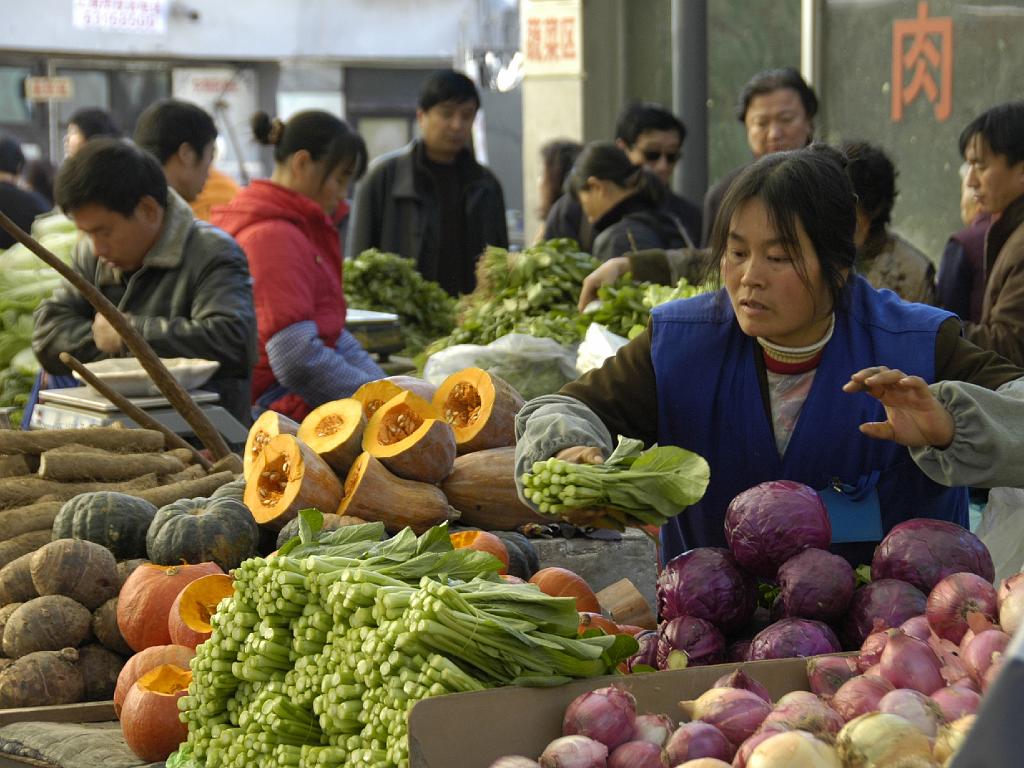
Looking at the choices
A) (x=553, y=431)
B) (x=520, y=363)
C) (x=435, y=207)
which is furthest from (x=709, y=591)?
(x=435, y=207)

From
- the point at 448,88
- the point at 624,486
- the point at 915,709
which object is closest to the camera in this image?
the point at 915,709

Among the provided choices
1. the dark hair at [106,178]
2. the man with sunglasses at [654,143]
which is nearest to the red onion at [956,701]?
the dark hair at [106,178]

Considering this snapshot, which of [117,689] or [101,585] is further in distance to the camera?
[101,585]

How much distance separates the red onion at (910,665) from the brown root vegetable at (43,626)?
1.78 metres

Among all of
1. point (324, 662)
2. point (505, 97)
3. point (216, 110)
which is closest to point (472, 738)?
point (324, 662)

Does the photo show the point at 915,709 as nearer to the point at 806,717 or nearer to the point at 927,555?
the point at 806,717

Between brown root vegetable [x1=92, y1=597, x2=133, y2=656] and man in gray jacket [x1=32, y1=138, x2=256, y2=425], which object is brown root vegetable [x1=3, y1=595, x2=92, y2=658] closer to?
brown root vegetable [x1=92, y1=597, x2=133, y2=656]

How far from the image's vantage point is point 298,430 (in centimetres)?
355

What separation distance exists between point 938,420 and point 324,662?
1.15 m

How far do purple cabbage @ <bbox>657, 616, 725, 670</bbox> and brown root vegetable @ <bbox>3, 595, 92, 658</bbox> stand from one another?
134 centimetres

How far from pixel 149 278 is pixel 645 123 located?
Answer: 3.43 m

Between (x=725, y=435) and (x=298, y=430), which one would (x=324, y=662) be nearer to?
(x=725, y=435)

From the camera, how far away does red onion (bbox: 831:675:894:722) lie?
1862mm

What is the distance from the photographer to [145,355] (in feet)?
13.0
